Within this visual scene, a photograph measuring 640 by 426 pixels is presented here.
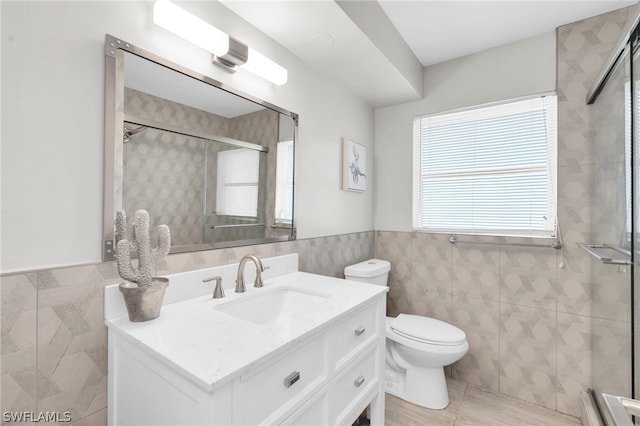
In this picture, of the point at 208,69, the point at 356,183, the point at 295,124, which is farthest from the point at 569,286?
the point at 208,69

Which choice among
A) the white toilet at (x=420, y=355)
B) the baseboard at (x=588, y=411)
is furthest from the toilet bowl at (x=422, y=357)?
the baseboard at (x=588, y=411)

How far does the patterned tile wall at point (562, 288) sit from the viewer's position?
169cm

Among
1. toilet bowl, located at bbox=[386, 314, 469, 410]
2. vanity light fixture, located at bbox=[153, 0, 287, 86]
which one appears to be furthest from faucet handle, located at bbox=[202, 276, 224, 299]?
toilet bowl, located at bbox=[386, 314, 469, 410]

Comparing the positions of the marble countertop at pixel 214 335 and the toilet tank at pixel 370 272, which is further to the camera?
the toilet tank at pixel 370 272

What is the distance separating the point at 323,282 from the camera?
1.55 m

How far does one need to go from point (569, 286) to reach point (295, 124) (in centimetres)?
195

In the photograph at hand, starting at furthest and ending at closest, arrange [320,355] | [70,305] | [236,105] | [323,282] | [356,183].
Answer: [356,183]
[323,282]
[236,105]
[320,355]
[70,305]

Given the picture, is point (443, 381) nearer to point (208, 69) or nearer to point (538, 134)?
point (538, 134)

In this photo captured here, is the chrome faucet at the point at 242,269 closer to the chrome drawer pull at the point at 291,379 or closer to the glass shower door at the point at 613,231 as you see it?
the chrome drawer pull at the point at 291,379

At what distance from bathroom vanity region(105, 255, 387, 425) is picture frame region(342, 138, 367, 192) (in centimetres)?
97

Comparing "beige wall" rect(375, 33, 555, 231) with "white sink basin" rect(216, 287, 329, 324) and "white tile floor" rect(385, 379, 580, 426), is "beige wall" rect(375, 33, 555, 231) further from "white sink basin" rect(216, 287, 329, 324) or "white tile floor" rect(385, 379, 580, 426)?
"white sink basin" rect(216, 287, 329, 324)

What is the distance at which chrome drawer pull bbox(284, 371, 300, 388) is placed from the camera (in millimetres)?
899

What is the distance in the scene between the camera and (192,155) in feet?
4.18

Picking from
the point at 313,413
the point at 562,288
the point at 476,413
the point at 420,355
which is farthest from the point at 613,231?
the point at 313,413
